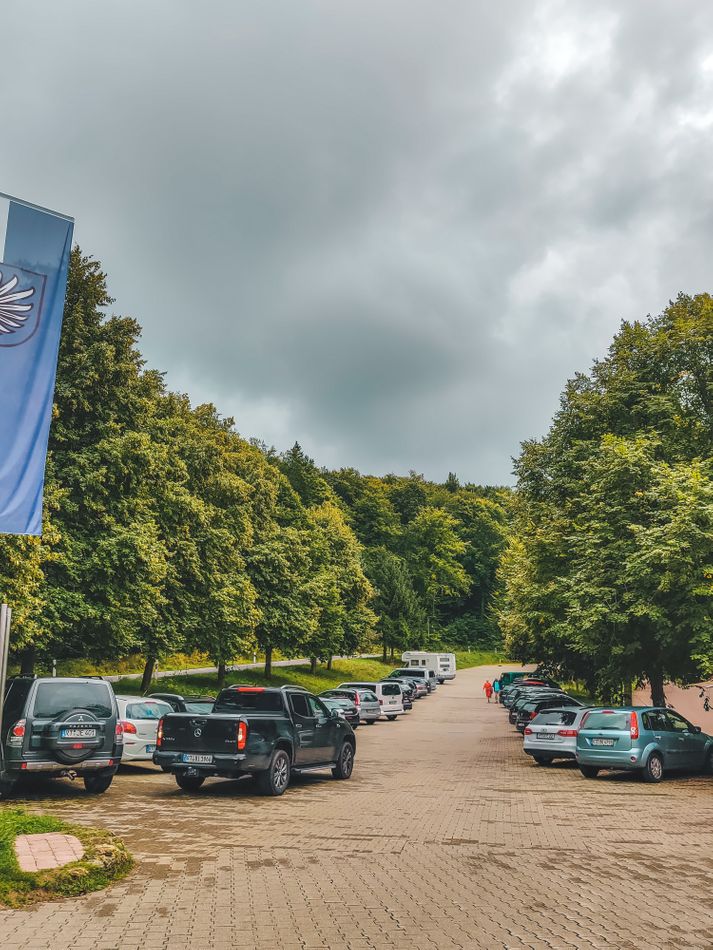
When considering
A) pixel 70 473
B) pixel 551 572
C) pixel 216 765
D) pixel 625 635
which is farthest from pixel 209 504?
pixel 216 765

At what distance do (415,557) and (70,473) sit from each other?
313 feet

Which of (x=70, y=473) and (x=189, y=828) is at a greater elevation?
(x=70, y=473)

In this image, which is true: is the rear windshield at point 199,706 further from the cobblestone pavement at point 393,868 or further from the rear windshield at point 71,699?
the rear windshield at point 71,699

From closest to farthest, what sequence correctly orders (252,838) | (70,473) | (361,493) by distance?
(252,838)
(70,473)
(361,493)

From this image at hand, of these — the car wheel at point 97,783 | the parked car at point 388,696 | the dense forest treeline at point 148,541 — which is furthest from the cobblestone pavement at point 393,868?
the parked car at point 388,696

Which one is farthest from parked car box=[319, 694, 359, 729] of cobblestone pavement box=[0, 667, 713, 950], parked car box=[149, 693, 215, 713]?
cobblestone pavement box=[0, 667, 713, 950]

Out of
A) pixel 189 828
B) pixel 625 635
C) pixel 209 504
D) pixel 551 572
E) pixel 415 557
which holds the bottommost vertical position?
pixel 189 828

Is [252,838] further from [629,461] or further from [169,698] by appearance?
[629,461]

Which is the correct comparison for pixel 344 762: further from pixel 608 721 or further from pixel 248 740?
pixel 608 721

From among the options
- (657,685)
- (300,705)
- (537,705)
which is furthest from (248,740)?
(537,705)

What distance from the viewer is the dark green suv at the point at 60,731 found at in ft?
42.5

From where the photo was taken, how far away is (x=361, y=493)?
424 feet

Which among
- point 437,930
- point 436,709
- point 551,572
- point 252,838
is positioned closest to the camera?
point 437,930

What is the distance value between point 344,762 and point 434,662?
65.0m
